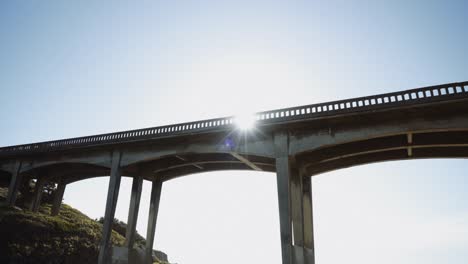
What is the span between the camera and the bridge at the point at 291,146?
1747 centimetres

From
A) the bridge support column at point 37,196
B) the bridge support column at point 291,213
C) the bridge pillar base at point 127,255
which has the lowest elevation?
the bridge pillar base at point 127,255

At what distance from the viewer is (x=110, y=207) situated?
25188 millimetres

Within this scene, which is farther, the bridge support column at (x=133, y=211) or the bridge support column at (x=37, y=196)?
the bridge support column at (x=37, y=196)

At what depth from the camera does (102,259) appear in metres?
23.4

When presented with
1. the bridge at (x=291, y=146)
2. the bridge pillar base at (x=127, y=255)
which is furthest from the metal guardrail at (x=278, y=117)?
the bridge pillar base at (x=127, y=255)

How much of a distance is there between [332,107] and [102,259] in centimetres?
1886

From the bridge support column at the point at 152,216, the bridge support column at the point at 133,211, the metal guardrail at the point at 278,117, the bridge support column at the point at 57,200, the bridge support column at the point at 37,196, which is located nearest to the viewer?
the metal guardrail at the point at 278,117

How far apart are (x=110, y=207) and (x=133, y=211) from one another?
2076mm

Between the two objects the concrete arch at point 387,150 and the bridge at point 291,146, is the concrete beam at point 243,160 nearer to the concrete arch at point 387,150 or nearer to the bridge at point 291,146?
the bridge at point 291,146

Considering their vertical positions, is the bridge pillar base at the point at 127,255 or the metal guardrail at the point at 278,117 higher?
the metal guardrail at the point at 278,117

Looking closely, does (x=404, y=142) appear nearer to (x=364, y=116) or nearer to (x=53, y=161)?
(x=364, y=116)

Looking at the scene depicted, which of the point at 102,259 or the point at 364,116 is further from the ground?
the point at 364,116

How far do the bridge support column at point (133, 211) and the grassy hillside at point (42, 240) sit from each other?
152 inches

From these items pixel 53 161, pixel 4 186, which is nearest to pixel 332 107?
pixel 53 161
